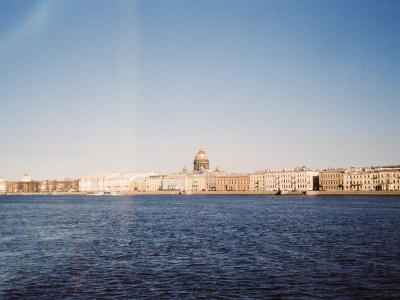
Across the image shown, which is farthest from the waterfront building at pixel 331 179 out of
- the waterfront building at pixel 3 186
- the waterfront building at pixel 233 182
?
the waterfront building at pixel 3 186

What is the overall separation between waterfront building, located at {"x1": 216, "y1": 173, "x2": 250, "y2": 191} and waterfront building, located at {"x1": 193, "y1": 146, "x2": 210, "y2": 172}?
20899mm

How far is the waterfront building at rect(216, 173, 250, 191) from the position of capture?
386ft

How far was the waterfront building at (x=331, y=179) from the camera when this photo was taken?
97.2m

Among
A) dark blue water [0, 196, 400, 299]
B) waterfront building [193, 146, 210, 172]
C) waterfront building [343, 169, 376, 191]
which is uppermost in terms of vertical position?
waterfront building [193, 146, 210, 172]

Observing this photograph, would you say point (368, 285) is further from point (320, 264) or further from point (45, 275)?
point (45, 275)

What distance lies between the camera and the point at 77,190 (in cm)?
16850

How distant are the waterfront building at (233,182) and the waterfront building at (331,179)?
21542mm

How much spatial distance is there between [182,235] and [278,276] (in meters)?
10.7

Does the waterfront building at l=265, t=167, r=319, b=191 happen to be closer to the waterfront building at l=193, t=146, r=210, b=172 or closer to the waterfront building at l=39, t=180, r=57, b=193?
the waterfront building at l=193, t=146, r=210, b=172

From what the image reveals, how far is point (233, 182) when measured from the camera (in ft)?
397

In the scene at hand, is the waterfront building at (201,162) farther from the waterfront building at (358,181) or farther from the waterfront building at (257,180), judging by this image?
the waterfront building at (358,181)

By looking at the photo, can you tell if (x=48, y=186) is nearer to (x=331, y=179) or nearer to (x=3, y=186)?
(x=3, y=186)

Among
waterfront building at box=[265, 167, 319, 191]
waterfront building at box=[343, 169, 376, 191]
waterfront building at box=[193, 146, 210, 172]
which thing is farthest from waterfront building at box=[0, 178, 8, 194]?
waterfront building at box=[343, 169, 376, 191]

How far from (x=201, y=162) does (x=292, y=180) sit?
152 ft
